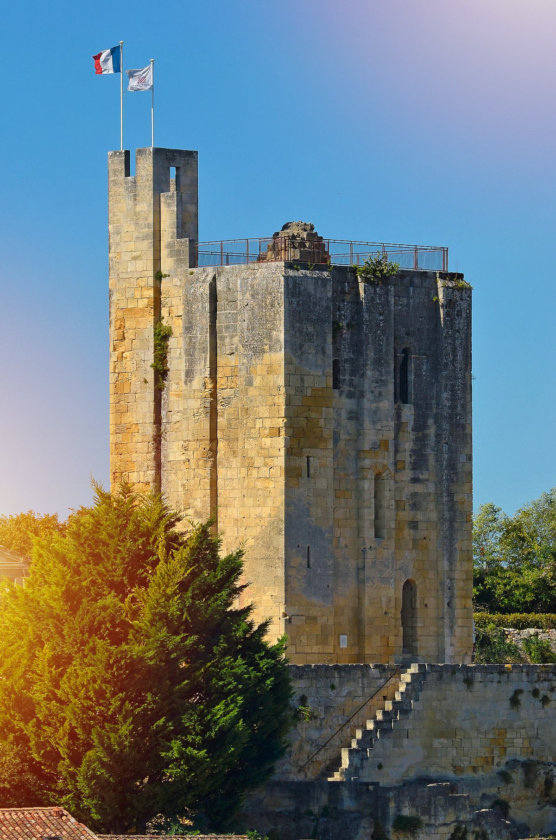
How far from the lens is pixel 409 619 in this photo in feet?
198

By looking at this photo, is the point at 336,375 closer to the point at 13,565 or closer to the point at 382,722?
the point at 382,722

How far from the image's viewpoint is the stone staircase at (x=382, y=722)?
5334cm

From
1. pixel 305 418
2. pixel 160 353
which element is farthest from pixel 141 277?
pixel 305 418

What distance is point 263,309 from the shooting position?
58000mm

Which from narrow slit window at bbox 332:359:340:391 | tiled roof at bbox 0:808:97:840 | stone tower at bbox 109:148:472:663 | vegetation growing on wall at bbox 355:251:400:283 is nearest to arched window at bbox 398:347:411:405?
stone tower at bbox 109:148:472:663

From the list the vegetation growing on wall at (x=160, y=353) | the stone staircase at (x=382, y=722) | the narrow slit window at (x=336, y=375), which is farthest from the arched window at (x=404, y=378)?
the stone staircase at (x=382, y=722)

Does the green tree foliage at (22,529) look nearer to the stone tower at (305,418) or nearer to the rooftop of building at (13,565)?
the rooftop of building at (13,565)

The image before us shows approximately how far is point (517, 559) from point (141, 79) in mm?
28748

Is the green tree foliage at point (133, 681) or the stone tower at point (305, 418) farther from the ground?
the stone tower at point (305, 418)

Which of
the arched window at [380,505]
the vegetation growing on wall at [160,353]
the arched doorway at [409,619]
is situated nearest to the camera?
the arched window at [380,505]

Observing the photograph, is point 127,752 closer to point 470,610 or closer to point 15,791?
point 15,791

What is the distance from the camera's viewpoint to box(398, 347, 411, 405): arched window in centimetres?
6016

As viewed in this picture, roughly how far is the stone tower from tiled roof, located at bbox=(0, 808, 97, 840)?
1235 centimetres

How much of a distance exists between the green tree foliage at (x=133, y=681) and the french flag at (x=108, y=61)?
14.3 meters
